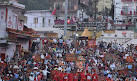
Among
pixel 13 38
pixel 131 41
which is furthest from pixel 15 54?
pixel 131 41

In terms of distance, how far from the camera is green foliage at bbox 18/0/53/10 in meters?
61.4

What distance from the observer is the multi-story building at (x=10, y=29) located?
28.4 meters

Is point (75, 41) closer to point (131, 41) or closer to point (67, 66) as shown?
point (67, 66)

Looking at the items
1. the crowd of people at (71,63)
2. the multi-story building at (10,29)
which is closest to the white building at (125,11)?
the crowd of people at (71,63)

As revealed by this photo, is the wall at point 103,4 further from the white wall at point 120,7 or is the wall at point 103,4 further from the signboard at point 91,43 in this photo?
the signboard at point 91,43

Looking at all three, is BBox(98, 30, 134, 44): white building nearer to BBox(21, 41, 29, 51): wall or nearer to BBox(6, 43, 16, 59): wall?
BBox(21, 41, 29, 51): wall

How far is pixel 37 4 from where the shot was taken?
209 ft

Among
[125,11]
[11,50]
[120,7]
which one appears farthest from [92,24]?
[11,50]

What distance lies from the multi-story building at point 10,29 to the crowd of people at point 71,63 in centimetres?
87

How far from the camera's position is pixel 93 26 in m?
46.9

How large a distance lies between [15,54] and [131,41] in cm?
1771

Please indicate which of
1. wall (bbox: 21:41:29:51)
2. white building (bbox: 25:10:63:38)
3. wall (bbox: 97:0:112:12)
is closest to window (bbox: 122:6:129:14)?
wall (bbox: 97:0:112:12)

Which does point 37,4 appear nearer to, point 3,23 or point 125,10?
point 125,10

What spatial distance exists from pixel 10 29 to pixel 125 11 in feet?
88.4
